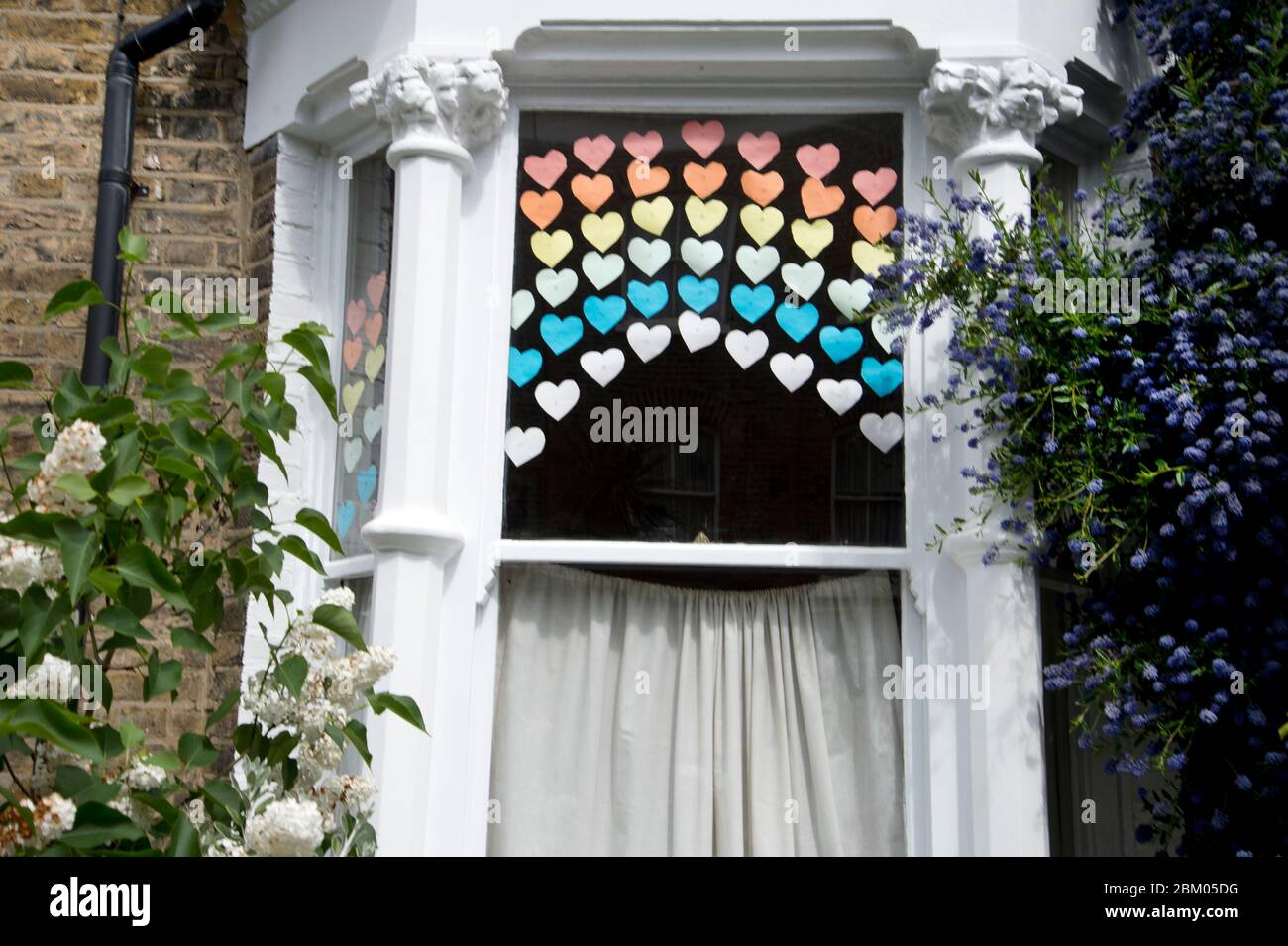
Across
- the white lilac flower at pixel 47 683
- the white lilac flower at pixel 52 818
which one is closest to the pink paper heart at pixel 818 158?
the white lilac flower at pixel 47 683

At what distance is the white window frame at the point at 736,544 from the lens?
328 centimetres

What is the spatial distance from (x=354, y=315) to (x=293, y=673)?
188 cm

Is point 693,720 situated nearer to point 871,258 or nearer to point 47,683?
point 871,258

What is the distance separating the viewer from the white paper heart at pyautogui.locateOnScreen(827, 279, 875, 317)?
11.4ft

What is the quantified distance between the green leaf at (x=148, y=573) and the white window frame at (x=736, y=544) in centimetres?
137

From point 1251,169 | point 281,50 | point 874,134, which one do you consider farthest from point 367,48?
point 1251,169

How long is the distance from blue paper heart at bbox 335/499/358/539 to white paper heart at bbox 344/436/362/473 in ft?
0.32

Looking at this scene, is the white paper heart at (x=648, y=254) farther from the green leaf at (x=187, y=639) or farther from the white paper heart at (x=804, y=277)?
the green leaf at (x=187, y=639)

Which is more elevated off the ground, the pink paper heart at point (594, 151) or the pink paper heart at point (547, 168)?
the pink paper heart at point (594, 151)

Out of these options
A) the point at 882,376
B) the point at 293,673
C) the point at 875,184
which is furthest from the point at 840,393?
the point at 293,673

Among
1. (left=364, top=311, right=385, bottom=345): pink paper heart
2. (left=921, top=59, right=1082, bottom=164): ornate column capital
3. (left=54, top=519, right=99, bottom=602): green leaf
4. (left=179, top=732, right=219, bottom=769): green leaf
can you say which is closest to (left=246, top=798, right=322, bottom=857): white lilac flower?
(left=179, top=732, right=219, bottom=769): green leaf

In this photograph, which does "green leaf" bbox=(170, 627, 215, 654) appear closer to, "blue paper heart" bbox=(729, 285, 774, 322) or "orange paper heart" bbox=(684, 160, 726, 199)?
"blue paper heart" bbox=(729, 285, 774, 322)
